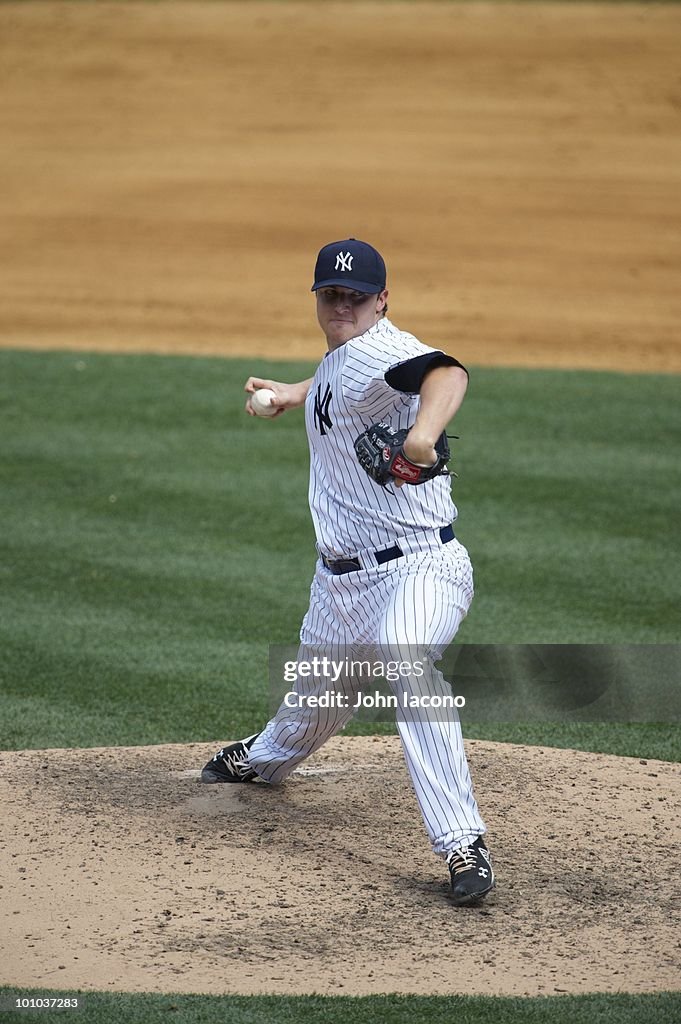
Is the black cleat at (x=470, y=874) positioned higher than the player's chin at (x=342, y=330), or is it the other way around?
the player's chin at (x=342, y=330)

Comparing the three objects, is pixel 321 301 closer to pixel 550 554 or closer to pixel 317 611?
pixel 317 611

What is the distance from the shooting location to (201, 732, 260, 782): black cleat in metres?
4.90

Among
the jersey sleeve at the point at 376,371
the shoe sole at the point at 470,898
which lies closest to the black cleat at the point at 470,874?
the shoe sole at the point at 470,898

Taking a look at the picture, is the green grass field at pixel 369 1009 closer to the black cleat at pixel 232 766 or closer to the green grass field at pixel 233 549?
the green grass field at pixel 233 549

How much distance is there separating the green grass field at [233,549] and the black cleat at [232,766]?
0.75m

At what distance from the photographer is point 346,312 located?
4.30m

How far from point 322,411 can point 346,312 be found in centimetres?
29

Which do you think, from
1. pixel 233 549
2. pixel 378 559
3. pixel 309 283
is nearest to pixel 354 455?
pixel 378 559

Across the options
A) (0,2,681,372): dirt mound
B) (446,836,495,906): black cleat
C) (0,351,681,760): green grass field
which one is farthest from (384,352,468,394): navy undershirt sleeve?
(0,2,681,372): dirt mound

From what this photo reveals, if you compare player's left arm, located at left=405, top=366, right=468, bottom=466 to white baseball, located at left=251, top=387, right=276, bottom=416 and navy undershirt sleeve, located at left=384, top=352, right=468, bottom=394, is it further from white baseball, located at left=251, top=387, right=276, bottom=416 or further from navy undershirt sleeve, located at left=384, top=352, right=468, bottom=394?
white baseball, located at left=251, top=387, right=276, bottom=416

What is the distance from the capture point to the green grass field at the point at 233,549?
577 cm

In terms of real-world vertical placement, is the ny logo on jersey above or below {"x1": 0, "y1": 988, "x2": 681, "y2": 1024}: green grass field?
above

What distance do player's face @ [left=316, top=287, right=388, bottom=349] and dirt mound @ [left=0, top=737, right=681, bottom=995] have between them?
1496 mm

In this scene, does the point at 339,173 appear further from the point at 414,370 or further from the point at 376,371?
the point at 414,370
